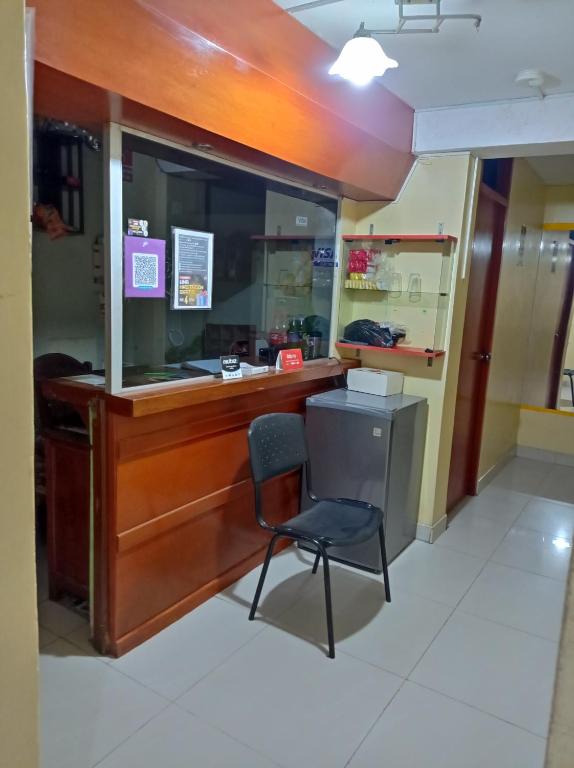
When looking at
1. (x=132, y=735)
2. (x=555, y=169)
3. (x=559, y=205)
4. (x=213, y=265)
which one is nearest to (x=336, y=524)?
(x=132, y=735)

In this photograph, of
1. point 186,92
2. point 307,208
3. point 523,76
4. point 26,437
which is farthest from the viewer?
point 307,208

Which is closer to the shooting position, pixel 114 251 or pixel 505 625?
pixel 114 251

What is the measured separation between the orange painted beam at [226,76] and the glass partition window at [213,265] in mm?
320

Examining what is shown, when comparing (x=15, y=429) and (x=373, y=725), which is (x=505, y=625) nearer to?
(x=373, y=725)

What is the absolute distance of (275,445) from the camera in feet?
8.64

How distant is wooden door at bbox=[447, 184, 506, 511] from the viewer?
12.1 ft

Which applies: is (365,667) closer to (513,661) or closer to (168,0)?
(513,661)

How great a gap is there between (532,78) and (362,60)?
3.21ft

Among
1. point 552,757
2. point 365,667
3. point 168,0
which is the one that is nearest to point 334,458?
point 365,667

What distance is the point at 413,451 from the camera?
3.19 m

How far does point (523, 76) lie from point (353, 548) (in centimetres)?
246

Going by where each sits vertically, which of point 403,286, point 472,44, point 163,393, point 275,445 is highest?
point 472,44

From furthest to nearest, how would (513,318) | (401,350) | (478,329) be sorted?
(513,318) → (478,329) → (401,350)

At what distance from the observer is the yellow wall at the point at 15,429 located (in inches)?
28.1
